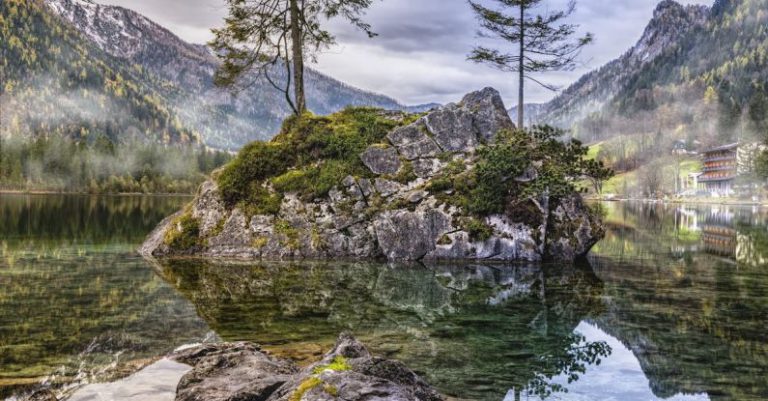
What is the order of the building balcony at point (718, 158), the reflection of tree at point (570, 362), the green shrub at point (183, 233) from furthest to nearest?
the building balcony at point (718, 158), the green shrub at point (183, 233), the reflection of tree at point (570, 362)

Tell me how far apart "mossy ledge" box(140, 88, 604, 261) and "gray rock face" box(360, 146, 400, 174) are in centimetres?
6

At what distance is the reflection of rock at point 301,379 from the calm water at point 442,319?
209 centimetres

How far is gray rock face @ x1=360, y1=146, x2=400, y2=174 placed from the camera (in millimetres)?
29438

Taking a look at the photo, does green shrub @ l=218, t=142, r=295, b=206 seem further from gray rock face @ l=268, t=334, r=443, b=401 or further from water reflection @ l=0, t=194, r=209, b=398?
gray rock face @ l=268, t=334, r=443, b=401

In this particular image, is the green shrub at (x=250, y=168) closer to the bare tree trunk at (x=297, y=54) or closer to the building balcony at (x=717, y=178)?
the bare tree trunk at (x=297, y=54)

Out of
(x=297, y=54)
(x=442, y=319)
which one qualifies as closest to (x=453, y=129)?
(x=297, y=54)

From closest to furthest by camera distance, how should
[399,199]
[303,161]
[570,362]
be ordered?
[570,362] < [399,199] < [303,161]

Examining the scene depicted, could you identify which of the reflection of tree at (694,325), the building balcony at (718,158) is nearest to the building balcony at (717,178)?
the building balcony at (718,158)

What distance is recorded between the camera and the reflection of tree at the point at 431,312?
34.5ft

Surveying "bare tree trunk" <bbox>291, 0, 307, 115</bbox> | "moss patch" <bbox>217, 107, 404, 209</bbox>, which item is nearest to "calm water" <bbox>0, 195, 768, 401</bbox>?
"moss patch" <bbox>217, 107, 404, 209</bbox>

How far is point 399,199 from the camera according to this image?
27656mm

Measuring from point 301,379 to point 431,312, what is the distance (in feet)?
29.9

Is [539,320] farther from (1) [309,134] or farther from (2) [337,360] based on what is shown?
(1) [309,134]

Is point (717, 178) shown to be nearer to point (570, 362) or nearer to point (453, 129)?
point (453, 129)
